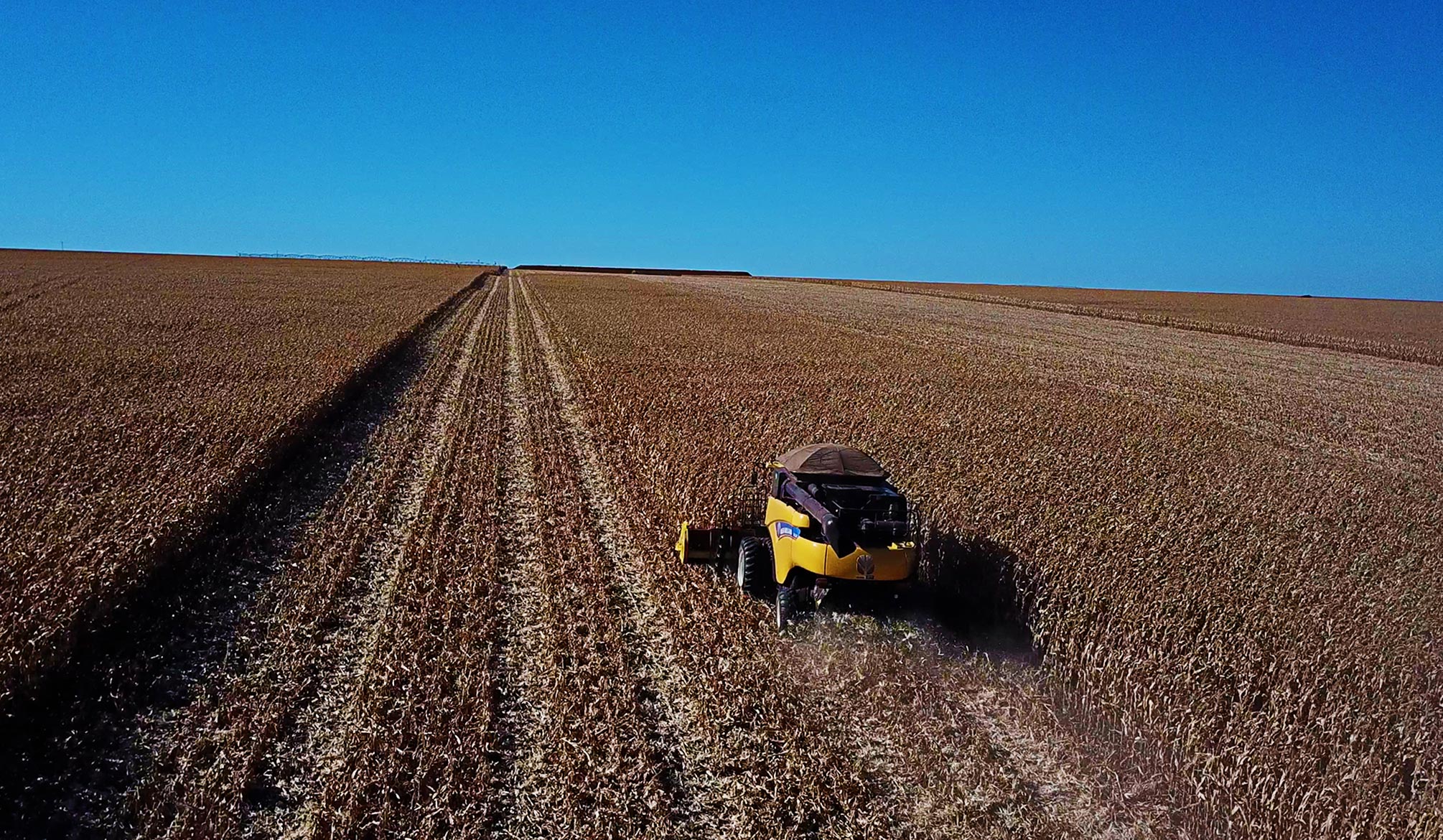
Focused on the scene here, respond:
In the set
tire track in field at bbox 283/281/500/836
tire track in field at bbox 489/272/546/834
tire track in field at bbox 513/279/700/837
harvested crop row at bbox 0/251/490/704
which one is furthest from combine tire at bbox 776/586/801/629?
harvested crop row at bbox 0/251/490/704

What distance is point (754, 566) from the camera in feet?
22.5

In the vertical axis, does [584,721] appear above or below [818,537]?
below

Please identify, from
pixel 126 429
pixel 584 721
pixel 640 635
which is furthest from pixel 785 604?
pixel 126 429

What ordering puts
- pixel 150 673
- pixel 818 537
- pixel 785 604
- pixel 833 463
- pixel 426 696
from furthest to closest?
pixel 833 463, pixel 785 604, pixel 818 537, pixel 150 673, pixel 426 696

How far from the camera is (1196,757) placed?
4.46m

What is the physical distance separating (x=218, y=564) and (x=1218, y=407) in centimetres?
1863

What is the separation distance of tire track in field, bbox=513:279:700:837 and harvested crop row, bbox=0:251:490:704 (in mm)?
3863

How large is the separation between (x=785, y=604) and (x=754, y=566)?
62 centimetres

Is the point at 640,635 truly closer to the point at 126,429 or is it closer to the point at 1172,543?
the point at 1172,543

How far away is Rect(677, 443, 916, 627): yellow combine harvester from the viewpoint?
585cm

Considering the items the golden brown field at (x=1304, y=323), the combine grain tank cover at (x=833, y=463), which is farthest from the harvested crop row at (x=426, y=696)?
the golden brown field at (x=1304, y=323)

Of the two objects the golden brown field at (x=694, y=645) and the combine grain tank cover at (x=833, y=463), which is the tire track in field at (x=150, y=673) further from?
the combine grain tank cover at (x=833, y=463)

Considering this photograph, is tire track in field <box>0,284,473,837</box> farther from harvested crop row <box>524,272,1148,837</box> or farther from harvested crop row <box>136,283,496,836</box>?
harvested crop row <box>524,272,1148,837</box>

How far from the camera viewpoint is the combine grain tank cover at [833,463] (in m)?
6.96
